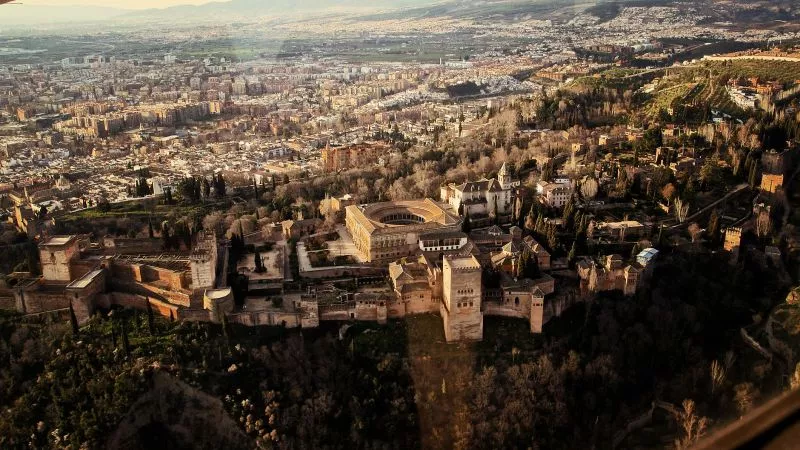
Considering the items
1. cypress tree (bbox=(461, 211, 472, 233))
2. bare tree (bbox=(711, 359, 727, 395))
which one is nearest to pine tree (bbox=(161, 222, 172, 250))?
cypress tree (bbox=(461, 211, 472, 233))

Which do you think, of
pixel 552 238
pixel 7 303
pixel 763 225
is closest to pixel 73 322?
pixel 7 303

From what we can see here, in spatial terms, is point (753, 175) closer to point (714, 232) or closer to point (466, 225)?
point (714, 232)

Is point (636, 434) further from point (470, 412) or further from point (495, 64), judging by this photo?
point (495, 64)

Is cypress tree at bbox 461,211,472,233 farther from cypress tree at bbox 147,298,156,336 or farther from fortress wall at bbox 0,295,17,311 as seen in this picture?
fortress wall at bbox 0,295,17,311

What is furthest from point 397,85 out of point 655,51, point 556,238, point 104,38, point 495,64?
point 556,238

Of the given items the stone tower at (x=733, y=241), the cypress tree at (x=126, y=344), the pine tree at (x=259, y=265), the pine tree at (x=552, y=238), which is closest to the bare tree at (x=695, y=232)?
the stone tower at (x=733, y=241)

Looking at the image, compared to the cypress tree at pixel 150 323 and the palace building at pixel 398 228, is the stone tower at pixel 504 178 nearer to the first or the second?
the palace building at pixel 398 228

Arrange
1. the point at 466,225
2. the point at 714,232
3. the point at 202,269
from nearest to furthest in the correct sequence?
the point at 202,269 → the point at 714,232 → the point at 466,225

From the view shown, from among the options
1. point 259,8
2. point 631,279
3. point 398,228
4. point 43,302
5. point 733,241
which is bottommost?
point 631,279
